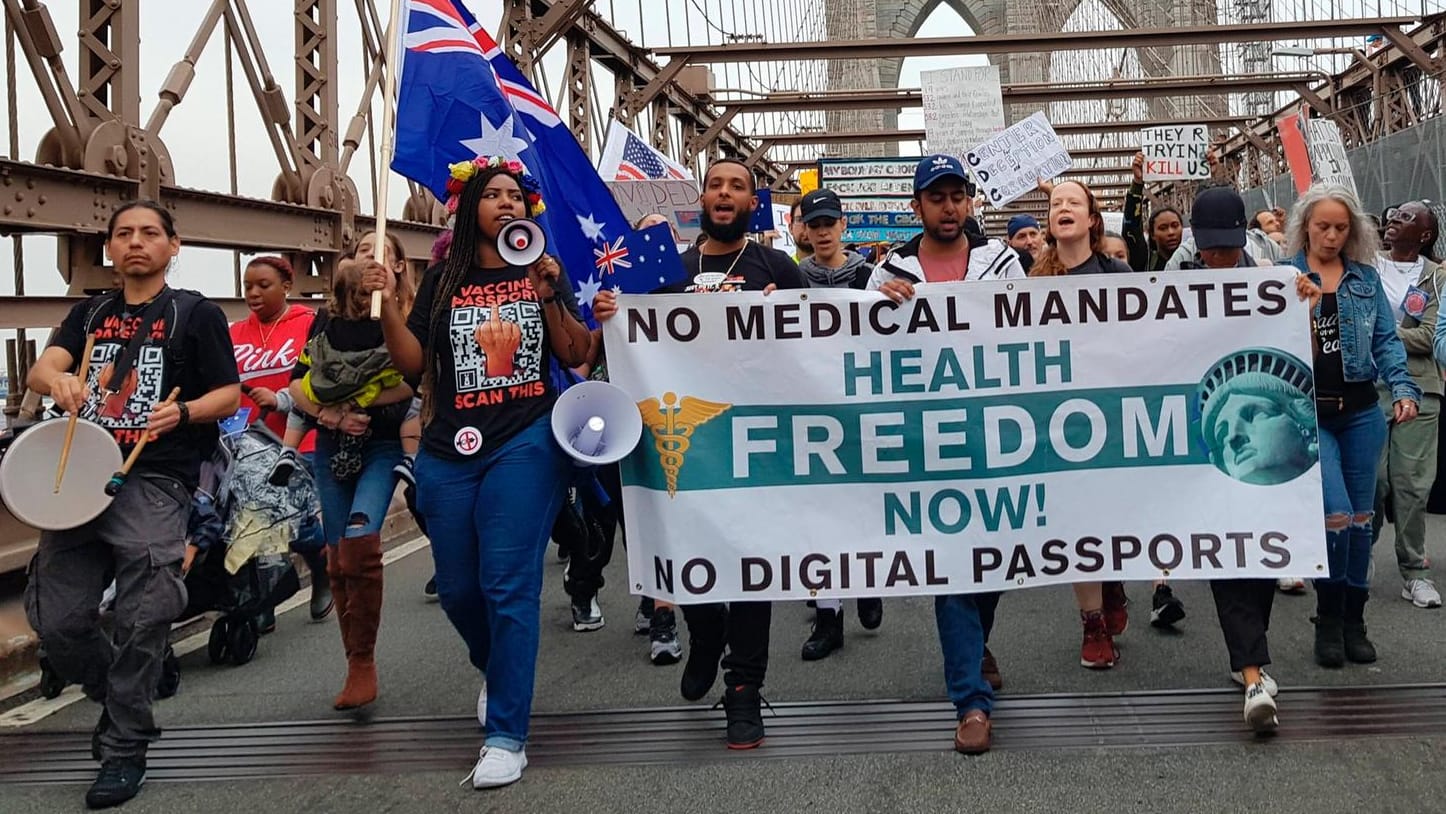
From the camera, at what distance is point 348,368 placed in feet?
15.0

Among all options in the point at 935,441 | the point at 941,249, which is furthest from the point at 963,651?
the point at 941,249

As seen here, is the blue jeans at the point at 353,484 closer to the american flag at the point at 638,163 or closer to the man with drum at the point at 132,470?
the man with drum at the point at 132,470

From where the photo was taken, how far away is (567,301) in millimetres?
3975

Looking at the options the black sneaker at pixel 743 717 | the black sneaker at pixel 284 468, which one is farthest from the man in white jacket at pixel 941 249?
the black sneaker at pixel 284 468

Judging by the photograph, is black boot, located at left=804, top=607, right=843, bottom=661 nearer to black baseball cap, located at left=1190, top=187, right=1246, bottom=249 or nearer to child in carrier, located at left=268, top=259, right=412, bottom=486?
child in carrier, located at left=268, top=259, right=412, bottom=486

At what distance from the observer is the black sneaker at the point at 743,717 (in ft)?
12.9

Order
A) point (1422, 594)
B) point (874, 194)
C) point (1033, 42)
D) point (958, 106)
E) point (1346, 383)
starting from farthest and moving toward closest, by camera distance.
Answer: point (1033, 42), point (874, 194), point (958, 106), point (1422, 594), point (1346, 383)

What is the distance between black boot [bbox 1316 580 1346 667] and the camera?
4.67 m

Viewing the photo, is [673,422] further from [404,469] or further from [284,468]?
[284,468]

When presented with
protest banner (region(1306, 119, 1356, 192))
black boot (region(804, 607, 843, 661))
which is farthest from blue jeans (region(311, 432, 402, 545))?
protest banner (region(1306, 119, 1356, 192))

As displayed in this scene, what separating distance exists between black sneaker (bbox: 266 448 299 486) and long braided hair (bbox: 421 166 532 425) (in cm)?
Result: 143

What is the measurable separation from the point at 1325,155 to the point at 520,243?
7.97m

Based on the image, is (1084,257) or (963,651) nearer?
(963,651)

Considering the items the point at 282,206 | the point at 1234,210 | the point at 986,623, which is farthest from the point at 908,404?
the point at 282,206
